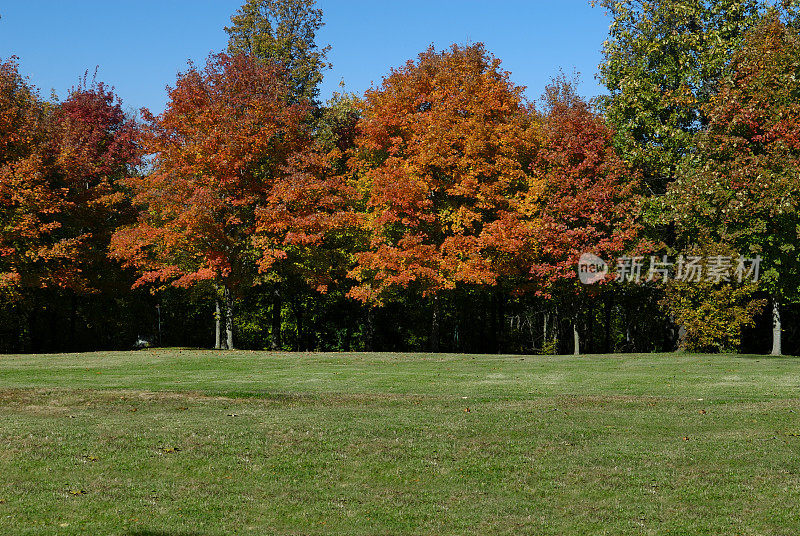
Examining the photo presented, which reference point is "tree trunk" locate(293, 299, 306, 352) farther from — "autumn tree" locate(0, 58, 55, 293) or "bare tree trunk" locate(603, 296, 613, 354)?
"bare tree trunk" locate(603, 296, 613, 354)

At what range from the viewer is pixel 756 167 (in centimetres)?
2745

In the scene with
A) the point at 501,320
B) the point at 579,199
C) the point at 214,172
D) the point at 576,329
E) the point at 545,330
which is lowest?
the point at 545,330

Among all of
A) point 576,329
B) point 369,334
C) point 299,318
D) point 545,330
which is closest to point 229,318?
point 299,318

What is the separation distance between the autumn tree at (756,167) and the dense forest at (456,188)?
0.32 ft

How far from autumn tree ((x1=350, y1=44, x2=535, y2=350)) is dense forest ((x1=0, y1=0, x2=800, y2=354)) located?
99 mm

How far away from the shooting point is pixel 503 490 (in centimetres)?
985

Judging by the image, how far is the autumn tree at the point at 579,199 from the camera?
32.4 metres

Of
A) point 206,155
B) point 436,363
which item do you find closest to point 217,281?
point 206,155

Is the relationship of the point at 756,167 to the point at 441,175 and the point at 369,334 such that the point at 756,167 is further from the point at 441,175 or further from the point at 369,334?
the point at 369,334

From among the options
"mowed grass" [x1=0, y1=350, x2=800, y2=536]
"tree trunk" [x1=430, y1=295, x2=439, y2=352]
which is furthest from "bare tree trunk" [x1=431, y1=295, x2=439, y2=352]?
"mowed grass" [x1=0, y1=350, x2=800, y2=536]

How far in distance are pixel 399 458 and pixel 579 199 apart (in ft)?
76.2

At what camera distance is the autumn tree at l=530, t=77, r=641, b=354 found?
1275 inches

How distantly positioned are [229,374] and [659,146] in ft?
72.4

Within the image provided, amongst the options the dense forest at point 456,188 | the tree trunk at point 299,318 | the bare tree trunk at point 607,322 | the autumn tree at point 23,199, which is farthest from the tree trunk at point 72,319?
the bare tree trunk at point 607,322
